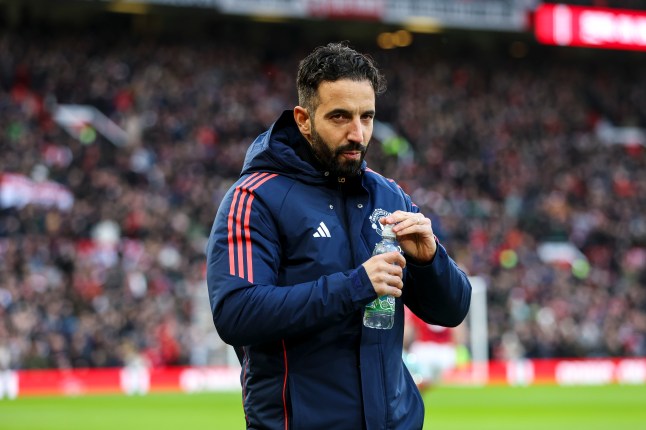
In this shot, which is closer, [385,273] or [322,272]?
[385,273]

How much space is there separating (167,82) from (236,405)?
14.8 metres

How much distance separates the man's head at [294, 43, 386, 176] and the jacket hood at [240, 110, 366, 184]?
7cm

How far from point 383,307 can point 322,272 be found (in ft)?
0.77

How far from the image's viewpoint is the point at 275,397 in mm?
3742

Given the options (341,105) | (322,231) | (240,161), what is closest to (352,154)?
(341,105)

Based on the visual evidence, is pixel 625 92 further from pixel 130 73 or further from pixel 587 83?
pixel 130 73

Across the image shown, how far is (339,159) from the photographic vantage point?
3.83 meters

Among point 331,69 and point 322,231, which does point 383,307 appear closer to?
point 322,231

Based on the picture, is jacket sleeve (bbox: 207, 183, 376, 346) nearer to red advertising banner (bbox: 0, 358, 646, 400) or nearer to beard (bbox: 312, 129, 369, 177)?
beard (bbox: 312, 129, 369, 177)

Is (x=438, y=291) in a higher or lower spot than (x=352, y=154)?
lower

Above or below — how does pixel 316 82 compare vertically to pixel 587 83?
below

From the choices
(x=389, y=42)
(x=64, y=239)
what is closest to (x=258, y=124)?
(x=389, y=42)

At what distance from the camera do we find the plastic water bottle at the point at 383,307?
374 cm

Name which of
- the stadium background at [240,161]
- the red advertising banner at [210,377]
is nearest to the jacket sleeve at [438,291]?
the red advertising banner at [210,377]
